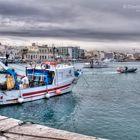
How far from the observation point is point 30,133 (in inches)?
341

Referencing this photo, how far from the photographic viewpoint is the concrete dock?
828cm

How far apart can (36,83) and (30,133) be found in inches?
1058

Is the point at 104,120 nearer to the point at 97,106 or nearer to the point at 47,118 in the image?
the point at 47,118

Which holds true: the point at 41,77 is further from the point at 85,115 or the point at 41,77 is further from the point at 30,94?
the point at 85,115

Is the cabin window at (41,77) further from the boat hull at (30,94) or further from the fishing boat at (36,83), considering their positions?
the boat hull at (30,94)

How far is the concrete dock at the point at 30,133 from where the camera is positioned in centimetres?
828

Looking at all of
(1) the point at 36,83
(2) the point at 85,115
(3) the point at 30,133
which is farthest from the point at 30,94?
(3) the point at 30,133

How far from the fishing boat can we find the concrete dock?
20111 mm

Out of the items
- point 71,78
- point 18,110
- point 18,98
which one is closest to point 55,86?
point 71,78

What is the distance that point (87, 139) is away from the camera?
8.14 m

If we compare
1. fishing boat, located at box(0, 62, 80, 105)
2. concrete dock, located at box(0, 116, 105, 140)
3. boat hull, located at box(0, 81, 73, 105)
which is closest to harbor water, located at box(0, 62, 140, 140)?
boat hull, located at box(0, 81, 73, 105)

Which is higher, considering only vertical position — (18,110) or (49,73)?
(49,73)

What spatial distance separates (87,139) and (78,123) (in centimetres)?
1393

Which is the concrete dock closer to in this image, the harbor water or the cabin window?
the harbor water
